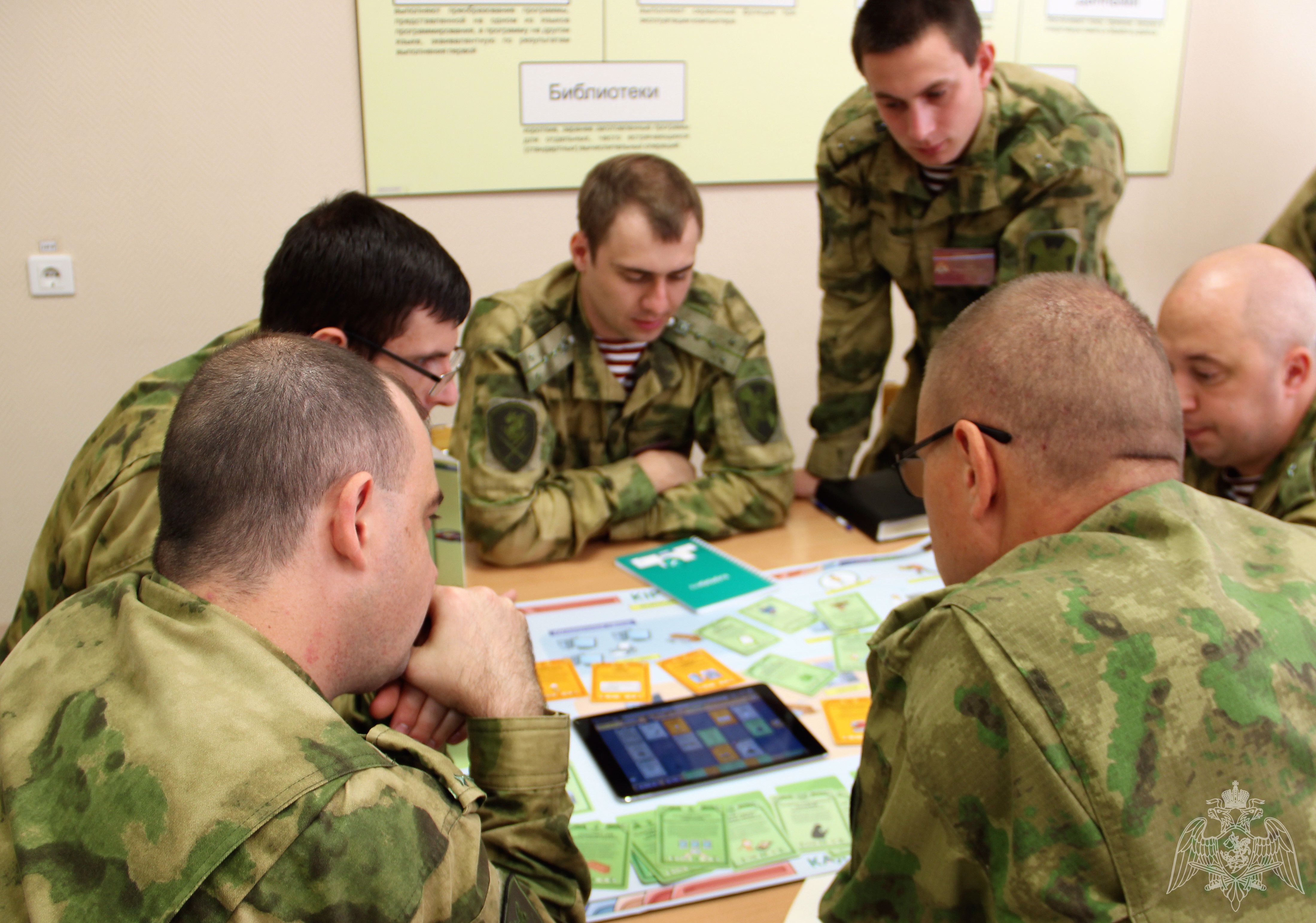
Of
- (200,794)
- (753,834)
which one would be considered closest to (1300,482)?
(753,834)

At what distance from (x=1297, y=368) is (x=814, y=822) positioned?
3.70 feet

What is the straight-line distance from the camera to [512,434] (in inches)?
86.3

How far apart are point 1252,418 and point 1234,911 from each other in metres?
1.10

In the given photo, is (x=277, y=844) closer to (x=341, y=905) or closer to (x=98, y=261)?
(x=341, y=905)

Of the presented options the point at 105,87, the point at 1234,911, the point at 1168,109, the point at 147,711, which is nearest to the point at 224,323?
the point at 105,87

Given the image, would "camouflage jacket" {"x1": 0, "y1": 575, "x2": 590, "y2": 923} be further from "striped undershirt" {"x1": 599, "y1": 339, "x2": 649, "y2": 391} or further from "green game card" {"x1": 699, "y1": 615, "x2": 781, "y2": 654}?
"striped undershirt" {"x1": 599, "y1": 339, "x2": 649, "y2": 391}

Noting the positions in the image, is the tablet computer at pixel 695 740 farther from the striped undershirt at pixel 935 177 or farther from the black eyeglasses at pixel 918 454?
the striped undershirt at pixel 935 177

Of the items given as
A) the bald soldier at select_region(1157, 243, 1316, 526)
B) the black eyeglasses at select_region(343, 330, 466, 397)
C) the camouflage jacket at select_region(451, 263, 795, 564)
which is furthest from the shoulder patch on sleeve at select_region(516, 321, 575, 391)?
the bald soldier at select_region(1157, 243, 1316, 526)

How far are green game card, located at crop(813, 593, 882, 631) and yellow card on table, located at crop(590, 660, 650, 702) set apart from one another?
364 mm

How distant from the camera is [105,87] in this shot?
289 cm

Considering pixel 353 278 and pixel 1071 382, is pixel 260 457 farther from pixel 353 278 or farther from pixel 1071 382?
pixel 1071 382

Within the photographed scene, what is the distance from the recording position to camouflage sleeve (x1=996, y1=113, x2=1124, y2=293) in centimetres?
236

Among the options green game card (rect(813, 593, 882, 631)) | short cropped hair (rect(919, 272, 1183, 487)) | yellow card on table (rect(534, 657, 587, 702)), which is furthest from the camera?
green game card (rect(813, 593, 882, 631))

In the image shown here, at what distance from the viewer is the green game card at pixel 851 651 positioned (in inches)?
64.5
